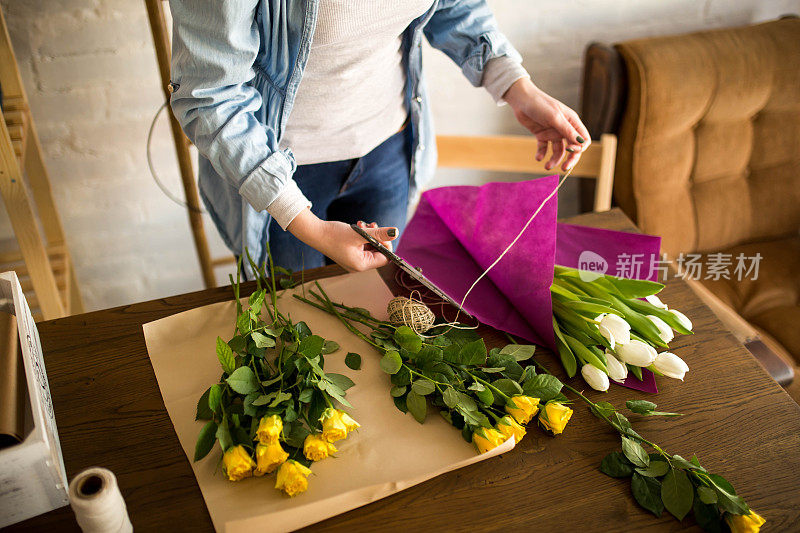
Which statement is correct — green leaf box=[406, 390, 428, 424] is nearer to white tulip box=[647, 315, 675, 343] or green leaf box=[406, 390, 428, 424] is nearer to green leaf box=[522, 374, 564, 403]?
green leaf box=[522, 374, 564, 403]

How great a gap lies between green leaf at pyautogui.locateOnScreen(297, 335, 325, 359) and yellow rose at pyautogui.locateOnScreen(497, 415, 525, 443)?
0.84 feet

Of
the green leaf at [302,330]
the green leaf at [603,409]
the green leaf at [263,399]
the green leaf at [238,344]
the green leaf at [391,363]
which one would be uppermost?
the green leaf at [238,344]

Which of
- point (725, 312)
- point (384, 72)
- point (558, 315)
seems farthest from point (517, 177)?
point (558, 315)

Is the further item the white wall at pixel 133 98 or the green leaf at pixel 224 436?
the white wall at pixel 133 98

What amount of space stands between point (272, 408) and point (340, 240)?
0.28 meters

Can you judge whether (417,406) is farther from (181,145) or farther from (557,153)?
(181,145)

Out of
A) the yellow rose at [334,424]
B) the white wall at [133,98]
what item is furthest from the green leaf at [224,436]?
the white wall at [133,98]

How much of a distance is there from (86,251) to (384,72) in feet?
4.01

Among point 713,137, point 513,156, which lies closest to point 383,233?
point 513,156

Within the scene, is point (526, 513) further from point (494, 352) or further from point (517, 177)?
point (517, 177)

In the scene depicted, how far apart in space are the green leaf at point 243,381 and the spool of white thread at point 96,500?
0.19m

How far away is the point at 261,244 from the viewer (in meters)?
1.20

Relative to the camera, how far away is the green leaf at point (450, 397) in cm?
79

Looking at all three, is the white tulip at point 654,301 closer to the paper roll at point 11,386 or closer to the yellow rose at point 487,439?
the yellow rose at point 487,439
